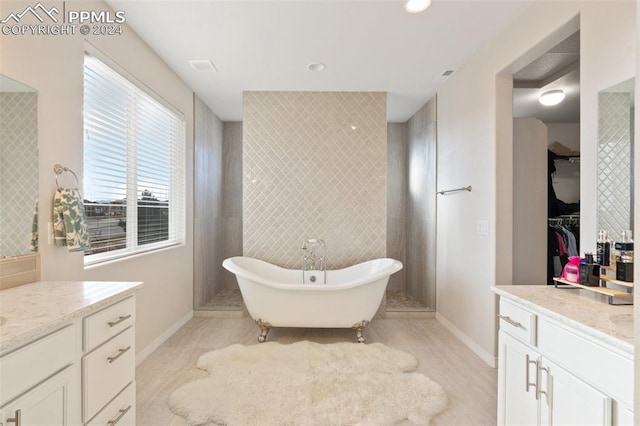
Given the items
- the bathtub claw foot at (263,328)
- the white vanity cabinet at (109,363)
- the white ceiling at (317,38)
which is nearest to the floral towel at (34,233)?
the white vanity cabinet at (109,363)

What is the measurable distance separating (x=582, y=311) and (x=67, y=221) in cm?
247

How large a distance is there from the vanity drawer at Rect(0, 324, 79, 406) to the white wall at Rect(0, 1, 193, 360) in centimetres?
77

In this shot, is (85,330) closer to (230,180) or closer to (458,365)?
(458,365)

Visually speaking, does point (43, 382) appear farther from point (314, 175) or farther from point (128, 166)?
point (314, 175)

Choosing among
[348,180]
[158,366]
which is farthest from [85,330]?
[348,180]

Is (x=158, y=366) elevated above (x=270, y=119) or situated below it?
below

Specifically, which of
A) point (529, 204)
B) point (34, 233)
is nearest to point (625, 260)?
point (529, 204)

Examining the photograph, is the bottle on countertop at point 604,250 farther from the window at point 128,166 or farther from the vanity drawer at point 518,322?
the window at point 128,166

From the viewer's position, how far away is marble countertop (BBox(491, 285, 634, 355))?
3.10 ft

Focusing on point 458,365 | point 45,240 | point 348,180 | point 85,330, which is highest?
point 348,180

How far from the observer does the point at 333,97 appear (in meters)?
3.58

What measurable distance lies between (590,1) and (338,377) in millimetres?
2766

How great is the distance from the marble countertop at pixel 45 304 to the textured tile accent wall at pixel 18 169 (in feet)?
0.82

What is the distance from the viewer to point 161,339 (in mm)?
2818
